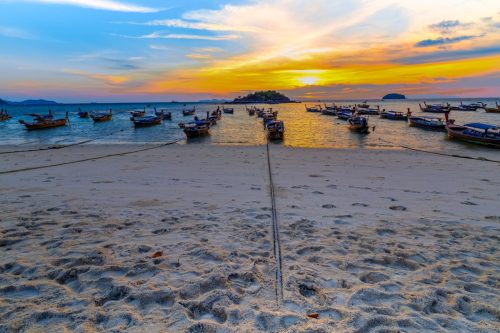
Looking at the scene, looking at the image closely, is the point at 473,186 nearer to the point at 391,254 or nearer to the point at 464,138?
the point at 391,254

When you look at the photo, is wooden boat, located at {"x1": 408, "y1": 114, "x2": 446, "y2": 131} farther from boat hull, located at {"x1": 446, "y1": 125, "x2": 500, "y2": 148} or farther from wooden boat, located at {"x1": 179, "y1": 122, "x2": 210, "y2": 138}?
wooden boat, located at {"x1": 179, "y1": 122, "x2": 210, "y2": 138}

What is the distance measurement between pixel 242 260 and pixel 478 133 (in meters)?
26.7

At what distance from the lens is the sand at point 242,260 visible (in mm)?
2938

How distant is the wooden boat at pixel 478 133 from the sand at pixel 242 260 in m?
18.4

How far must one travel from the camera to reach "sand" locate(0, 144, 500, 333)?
294 cm

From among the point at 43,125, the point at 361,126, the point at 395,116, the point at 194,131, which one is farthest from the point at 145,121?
the point at 395,116

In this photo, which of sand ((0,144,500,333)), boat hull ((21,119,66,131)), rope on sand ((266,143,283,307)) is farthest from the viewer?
boat hull ((21,119,66,131))

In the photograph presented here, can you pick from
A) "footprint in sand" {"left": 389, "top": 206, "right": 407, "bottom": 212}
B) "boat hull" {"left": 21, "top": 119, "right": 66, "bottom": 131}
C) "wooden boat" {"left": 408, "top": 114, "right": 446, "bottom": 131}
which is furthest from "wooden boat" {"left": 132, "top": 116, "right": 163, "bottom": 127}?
"footprint in sand" {"left": 389, "top": 206, "right": 407, "bottom": 212}

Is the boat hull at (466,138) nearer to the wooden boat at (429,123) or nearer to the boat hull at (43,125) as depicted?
the wooden boat at (429,123)

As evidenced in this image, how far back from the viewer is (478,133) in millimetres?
23859

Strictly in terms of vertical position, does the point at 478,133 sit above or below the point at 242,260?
above

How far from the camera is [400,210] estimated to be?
21.8ft

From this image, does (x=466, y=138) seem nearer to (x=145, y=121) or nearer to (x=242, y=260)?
(x=242, y=260)

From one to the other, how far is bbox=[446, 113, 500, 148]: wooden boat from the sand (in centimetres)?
1838
